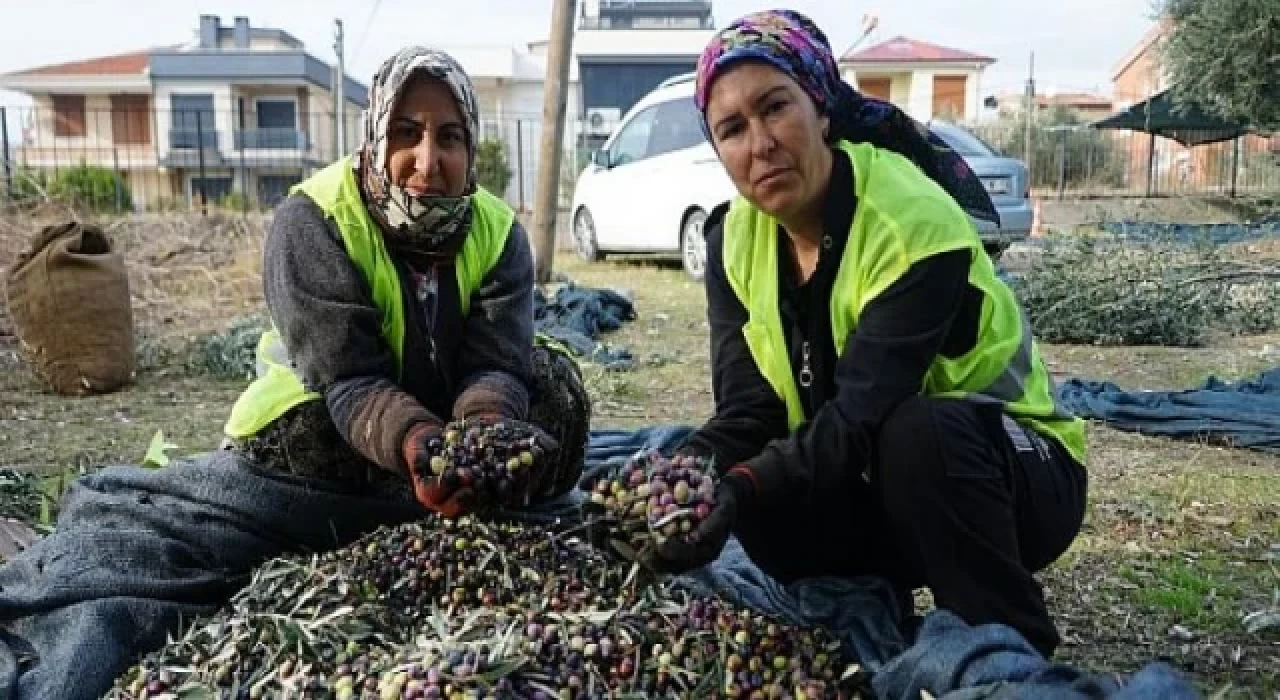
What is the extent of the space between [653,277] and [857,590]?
28.4 ft

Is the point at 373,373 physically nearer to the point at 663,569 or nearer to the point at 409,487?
the point at 409,487

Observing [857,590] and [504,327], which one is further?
[504,327]

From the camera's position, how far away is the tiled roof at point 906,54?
130 feet

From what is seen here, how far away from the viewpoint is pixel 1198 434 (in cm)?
461

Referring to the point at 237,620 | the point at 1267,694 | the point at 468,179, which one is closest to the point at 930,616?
the point at 1267,694

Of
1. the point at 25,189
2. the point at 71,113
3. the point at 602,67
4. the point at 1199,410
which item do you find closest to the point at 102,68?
the point at 71,113

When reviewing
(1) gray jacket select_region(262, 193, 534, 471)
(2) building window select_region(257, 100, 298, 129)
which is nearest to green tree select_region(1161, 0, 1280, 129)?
(1) gray jacket select_region(262, 193, 534, 471)

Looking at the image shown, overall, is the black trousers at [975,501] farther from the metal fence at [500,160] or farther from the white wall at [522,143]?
the white wall at [522,143]

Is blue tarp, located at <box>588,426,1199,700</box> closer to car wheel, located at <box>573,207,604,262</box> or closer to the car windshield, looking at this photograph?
the car windshield

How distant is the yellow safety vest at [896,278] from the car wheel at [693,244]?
814 centimetres

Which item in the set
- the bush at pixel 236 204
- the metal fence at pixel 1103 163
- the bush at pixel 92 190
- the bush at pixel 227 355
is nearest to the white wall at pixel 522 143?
the bush at pixel 236 204

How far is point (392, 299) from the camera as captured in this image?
260cm

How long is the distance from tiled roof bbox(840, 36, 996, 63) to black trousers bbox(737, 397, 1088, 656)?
126 feet

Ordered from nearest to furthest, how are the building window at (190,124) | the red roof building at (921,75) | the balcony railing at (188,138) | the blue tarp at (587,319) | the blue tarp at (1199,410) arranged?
the blue tarp at (1199,410), the blue tarp at (587,319), the balcony railing at (188,138), the building window at (190,124), the red roof building at (921,75)
